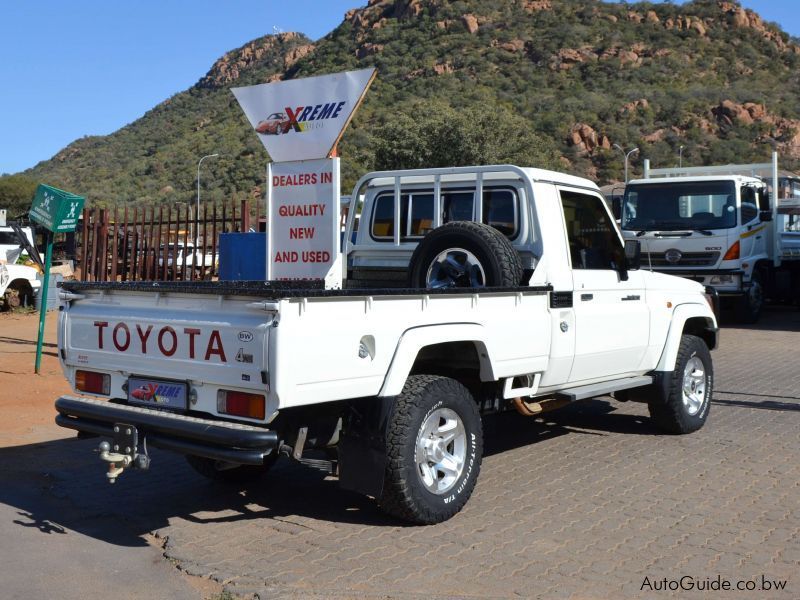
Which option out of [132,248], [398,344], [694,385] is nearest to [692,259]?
[694,385]

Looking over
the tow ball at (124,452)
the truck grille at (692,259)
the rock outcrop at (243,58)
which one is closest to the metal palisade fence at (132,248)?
the truck grille at (692,259)

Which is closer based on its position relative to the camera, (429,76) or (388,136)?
(388,136)

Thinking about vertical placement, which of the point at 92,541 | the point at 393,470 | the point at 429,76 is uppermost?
the point at 429,76

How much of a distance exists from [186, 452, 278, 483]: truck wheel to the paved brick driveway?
11cm

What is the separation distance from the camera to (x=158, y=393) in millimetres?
5125

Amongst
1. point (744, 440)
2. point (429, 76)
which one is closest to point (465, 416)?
point (744, 440)

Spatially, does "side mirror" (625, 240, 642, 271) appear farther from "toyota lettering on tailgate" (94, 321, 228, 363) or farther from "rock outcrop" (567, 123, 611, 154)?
"rock outcrop" (567, 123, 611, 154)

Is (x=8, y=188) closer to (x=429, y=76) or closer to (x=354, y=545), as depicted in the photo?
(x=429, y=76)

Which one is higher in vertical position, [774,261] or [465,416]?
[774,261]

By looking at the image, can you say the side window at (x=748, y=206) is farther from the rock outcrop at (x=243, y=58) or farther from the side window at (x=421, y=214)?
the rock outcrop at (x=243, y=58)

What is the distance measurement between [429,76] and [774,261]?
4936cm

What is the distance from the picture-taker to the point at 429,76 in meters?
65.0

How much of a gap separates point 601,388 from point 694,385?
163cm

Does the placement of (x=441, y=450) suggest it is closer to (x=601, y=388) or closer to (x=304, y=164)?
(x=601, y=388)
